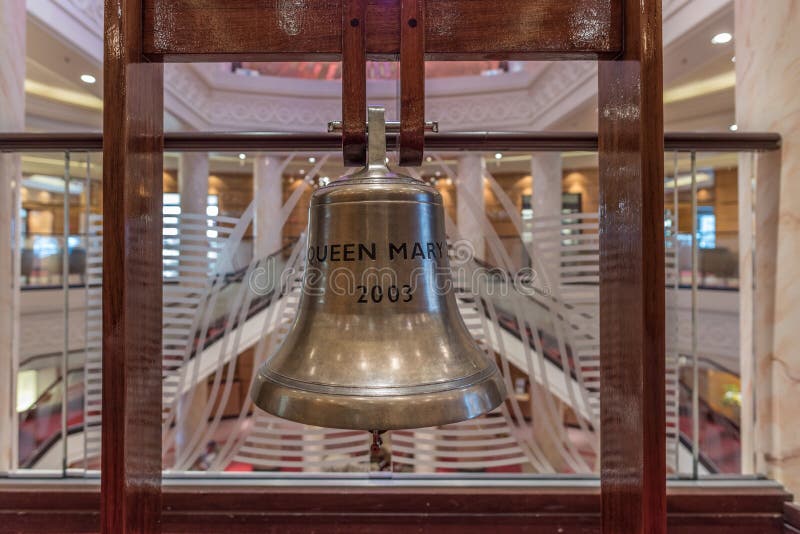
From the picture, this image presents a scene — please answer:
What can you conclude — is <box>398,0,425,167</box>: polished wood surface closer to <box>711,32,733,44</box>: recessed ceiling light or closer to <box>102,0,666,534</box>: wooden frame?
<box>102,0,666,534</box>: wooden frame

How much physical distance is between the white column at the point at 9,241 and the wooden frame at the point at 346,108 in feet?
2.95

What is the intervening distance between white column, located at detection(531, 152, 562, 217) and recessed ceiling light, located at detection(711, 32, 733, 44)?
2.76m

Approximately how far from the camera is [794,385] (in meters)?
1.20

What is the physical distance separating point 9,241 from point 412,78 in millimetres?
1353

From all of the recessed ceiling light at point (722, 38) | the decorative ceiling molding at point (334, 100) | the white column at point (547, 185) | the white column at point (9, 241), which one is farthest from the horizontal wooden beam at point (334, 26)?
the white column at point (547, 185)

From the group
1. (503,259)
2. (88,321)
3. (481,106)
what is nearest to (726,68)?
(481,106)

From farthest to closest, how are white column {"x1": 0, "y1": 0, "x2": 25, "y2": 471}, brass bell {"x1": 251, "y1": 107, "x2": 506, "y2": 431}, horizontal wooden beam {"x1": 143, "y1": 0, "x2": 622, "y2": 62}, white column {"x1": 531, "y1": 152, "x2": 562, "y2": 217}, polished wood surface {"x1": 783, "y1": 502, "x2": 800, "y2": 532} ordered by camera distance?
white column {"x1": 531, "y1": 152, "x2": 562, "y2": 217} → white column {"x1": 0, "y1": 0, "x2": 25, "y2": 471} → polished wood surface {"x1": 783, "y1": 502, "x2": 800, "y2": 532} → horizontal wooden beam {"x1": 143, "y1": 0, "x2": 622, "y2": 62} → brass bell {"x1": 251, "y1": 107, "x2": 506, "y2": 431}

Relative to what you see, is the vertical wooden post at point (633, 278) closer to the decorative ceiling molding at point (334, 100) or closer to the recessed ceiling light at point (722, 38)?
the recessed ceiling light at point (722, 38)

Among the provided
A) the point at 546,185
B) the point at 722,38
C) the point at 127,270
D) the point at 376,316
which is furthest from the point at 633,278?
the point at 546,185

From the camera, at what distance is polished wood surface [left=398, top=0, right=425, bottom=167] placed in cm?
65

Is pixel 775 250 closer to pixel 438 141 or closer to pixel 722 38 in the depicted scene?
pixel 438 141

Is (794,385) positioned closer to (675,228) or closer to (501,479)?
(675,228)

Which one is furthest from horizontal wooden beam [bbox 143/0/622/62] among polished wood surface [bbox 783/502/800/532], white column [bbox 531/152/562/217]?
white column [bbox 531/152/562/217]

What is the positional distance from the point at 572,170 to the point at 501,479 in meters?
11.1
